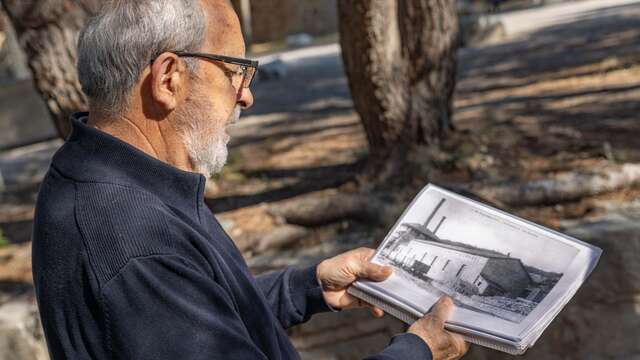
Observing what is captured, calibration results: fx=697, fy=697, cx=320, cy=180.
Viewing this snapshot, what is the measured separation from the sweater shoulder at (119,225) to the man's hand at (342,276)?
0.73 metres

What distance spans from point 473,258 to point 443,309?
10.3 inches

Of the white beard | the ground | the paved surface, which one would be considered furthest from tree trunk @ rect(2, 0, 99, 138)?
the paved surface

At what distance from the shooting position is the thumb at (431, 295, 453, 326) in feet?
5.44

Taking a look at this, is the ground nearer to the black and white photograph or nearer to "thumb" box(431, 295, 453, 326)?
the black and white photograph

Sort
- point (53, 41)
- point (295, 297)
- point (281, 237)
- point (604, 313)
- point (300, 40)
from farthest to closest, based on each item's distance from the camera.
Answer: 1. point (300, 40)
2. point (281, 237)
3. point (53, 41)
4. point (604, 313)
5. point (295, 297)

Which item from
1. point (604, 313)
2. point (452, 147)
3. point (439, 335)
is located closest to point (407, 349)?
point (439, 335)

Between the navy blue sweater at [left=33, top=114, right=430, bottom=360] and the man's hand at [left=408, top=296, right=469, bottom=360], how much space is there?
179mm

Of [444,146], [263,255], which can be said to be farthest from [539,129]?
[263,255]

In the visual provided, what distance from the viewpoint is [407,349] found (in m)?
1.53

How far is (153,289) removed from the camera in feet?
4.01

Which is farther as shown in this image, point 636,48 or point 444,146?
point 636,48

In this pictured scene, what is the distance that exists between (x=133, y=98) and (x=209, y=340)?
1.67 feet

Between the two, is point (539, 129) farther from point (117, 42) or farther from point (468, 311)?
point (117, 42)

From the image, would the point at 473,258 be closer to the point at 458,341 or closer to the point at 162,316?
the point at 458,341
